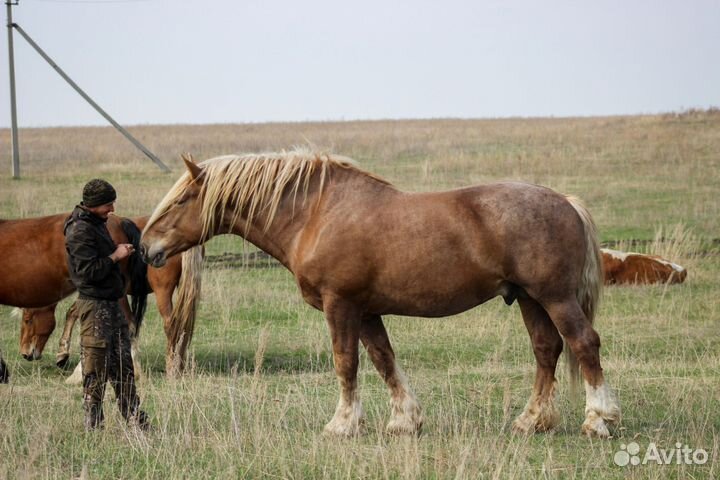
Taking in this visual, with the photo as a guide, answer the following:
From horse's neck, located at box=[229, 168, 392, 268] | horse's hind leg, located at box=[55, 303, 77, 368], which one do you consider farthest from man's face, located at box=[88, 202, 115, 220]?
horse's hind leg, located at box=[55, 303, 77, 368]

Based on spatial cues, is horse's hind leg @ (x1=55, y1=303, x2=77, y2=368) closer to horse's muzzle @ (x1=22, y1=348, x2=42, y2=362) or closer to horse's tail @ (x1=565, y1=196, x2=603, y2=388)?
horse's muzzle @ (x1=22, y1=348, x2=42, y2=362)

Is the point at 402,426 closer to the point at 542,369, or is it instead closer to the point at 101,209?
the point at 542,369

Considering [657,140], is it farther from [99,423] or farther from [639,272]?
[99,423]

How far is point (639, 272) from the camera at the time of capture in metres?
12.6

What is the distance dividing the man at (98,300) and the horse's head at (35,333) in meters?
3.71

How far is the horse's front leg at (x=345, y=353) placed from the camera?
6.51 m

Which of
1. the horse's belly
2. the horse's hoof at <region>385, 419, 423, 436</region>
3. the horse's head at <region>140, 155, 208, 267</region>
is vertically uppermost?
the horse's head at <region>140, 155, 208, 267</region>

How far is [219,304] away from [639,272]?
5.23m

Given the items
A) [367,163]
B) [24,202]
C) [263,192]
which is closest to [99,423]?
[263,192]

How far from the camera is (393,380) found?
6.80m

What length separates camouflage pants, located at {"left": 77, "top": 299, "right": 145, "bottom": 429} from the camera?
254 inches

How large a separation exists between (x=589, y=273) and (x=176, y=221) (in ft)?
9.15

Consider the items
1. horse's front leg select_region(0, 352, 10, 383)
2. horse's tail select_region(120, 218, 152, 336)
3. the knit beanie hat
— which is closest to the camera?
the knit beanie hat

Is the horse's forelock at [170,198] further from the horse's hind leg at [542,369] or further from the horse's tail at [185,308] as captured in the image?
the horse's tail at [185,308]
